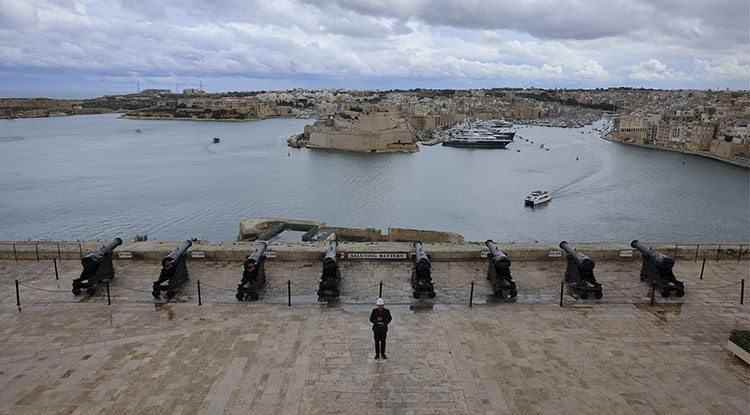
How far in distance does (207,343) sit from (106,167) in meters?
41.0

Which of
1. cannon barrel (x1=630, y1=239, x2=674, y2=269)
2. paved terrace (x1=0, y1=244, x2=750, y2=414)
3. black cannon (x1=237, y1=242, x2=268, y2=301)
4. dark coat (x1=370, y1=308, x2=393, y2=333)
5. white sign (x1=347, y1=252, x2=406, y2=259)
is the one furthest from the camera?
white sign (x1=347, y1=252, x2=406, y2=259)

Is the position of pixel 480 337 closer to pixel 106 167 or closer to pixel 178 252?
pixel 178 252

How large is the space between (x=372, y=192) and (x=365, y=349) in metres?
26.2

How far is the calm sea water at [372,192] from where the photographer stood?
2267 cm

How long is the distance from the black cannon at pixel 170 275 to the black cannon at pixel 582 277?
504cm

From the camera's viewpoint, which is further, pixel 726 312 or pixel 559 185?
pixel 559 185

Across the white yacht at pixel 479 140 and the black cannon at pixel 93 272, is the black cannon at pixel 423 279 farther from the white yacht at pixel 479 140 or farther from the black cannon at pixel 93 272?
the white yacht at pixel 479 140

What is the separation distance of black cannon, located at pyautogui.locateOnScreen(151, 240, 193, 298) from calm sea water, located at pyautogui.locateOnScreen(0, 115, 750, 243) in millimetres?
14868

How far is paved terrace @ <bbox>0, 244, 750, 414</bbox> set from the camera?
12.4ft

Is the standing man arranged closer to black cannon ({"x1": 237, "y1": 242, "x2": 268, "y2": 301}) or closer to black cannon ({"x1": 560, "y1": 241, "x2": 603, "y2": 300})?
black cannon ({"x1": 237, "y1": 242, "x2": 268, "y2": 301})

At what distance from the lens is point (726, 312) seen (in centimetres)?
536

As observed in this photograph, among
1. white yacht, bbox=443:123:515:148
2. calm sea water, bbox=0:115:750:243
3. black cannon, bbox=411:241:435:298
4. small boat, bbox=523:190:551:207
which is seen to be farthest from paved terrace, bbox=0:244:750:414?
white yacht, bbox=443:123:515:148

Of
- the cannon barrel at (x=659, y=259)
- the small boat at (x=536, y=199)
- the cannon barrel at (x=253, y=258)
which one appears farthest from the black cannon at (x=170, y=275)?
the small boat at (x=536, y=199)

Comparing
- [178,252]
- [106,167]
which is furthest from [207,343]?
[106,167]
